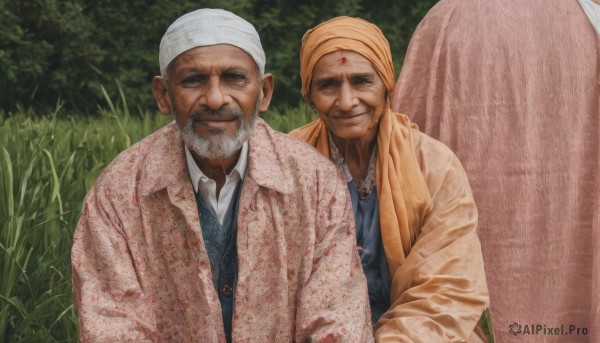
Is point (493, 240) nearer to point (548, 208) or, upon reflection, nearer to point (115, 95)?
point (548, 208)

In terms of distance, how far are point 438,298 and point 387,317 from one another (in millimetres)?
183

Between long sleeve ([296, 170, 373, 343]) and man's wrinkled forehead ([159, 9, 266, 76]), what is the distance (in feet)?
1.67

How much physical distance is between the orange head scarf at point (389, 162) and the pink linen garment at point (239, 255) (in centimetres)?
30

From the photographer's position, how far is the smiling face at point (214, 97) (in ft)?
10.8

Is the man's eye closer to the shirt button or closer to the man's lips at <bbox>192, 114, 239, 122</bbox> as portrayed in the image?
the man's lips at <bbox>192, 114, 239, 122</bbox>

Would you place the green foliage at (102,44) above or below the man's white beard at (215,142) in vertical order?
below

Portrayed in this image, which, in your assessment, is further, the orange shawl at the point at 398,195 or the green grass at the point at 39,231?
the green grass at the point at 39,231

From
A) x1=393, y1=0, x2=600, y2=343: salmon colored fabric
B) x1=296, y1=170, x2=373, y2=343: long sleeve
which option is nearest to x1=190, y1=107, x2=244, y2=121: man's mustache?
x1=296, y1=170, x2=373, y2=343: long sleeve

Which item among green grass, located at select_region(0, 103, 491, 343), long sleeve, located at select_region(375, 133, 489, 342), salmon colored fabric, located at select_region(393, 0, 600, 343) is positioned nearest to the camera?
long sleeve, located at select_region(375, 133, 489, 342)

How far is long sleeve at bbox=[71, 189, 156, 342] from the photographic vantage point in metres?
3.17

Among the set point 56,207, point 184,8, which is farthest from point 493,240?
point 184,8

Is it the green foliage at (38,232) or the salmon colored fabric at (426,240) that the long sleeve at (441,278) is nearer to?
the salmon colored fabric at (426,240)

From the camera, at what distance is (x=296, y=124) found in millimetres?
6590

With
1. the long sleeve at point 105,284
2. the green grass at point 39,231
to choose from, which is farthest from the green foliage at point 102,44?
the long sleeve at point 105,284
